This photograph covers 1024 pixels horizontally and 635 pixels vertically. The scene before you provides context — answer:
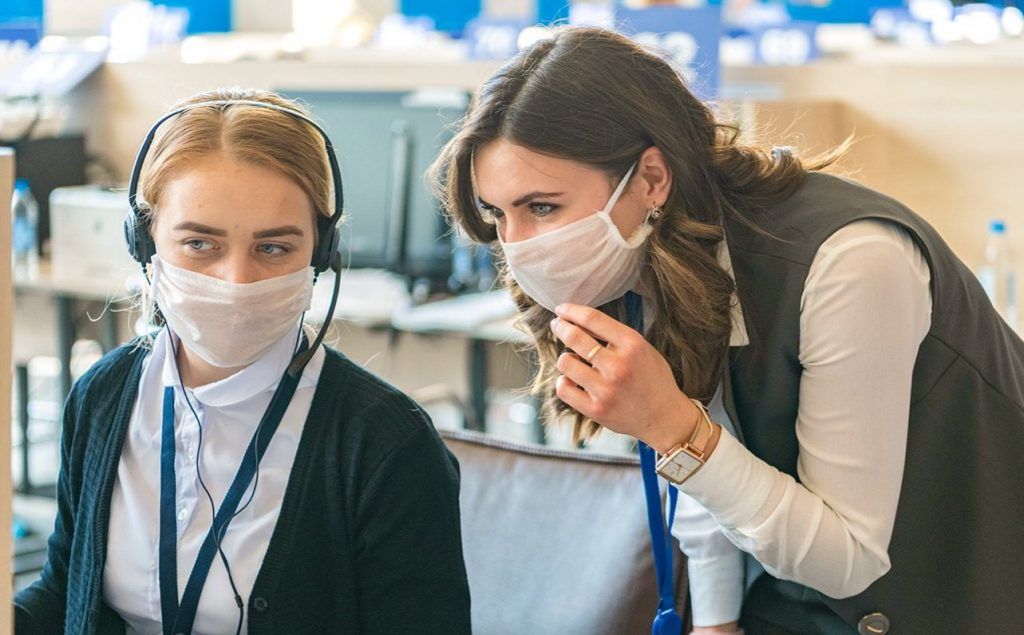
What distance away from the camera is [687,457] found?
3.61 ft

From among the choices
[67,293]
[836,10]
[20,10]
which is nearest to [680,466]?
[67,293]

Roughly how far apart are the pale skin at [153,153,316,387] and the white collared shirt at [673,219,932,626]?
0.48 meters

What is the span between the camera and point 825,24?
19.0 ft

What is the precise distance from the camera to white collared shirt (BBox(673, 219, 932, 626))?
1.09 meters

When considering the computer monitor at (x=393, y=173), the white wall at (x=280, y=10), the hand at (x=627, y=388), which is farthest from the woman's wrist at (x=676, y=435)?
the white wall at (x=280, y=10)

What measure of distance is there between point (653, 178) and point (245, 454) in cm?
49

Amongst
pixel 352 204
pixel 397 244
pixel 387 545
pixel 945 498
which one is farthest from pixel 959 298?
pixel 352 204

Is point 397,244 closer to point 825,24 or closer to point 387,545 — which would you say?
point 387,545

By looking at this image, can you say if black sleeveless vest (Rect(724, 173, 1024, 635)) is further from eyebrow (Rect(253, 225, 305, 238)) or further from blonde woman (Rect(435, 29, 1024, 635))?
eyebrow (Rect(253, 225, 305, 238))

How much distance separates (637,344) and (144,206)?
22.2 inches

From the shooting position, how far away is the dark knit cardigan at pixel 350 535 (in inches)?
47.3

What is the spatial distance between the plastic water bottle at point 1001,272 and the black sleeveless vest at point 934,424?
1.69 meters

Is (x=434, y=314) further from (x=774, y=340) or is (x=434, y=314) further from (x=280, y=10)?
(x=280, y=10)

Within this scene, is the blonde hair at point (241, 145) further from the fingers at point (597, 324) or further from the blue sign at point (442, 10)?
the blue sign at point (442, 10)
